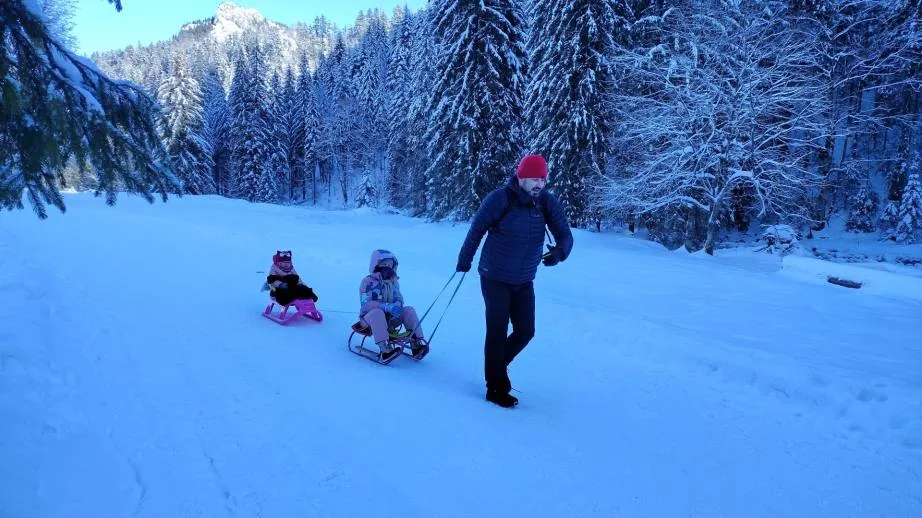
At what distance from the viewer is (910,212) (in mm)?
22203

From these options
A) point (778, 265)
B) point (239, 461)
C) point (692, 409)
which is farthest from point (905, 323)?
point (239, 461)

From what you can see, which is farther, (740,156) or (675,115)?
(675,115)

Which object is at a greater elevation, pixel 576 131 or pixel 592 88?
pixel 592 88

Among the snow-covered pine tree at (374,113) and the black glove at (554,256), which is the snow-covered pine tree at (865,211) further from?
the snow-covered pine tree at (374,113)

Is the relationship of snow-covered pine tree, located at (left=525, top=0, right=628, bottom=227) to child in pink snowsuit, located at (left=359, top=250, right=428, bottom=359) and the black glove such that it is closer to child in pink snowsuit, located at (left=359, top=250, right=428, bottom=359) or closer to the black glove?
child in pink snowsuit, located at (left=359, top=250, right=428, bottom=359)

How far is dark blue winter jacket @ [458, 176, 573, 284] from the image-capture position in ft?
13.9

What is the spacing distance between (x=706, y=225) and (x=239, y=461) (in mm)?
16765

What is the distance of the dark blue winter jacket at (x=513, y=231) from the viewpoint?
13.9ft

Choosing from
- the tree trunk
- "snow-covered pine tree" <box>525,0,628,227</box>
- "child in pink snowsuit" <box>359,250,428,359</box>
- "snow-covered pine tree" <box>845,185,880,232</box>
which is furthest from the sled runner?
"snow-covered pine tree" <box>845,185,880,232</box>

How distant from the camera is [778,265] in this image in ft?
40.2

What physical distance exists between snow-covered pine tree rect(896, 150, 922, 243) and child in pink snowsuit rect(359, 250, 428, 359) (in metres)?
26.5

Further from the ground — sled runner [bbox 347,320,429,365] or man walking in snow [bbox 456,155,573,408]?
man walking in snow [bbox 456,155,573,408]

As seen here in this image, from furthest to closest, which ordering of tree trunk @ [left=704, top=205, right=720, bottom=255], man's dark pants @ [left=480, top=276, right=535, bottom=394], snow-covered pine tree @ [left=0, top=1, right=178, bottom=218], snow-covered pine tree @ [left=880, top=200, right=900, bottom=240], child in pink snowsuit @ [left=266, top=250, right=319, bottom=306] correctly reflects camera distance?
snow-covered pine tree @ [left=880, top=200, right=900, bottom=240], tree trunk @ [left=704, top=205, right=720, bottom=255], child in pink snowsuit @ [left=266, top=250, right=319, bottom=306], man's dark pants @ [left=480, top=276, right=535, bottom=394], snow-covered pine tree @ [left=0, top=1, right=178, bottom=218]

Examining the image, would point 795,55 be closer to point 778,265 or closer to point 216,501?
point 778,265
